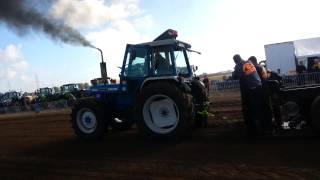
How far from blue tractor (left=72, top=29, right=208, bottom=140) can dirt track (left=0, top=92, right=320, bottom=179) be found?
0.40 metres

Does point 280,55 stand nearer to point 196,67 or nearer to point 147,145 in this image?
point 196,67

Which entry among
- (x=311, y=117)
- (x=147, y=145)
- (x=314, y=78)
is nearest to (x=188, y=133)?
(x=147, y=145)

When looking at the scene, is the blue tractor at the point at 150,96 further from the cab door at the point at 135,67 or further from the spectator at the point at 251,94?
the spectator at the point at 251,94

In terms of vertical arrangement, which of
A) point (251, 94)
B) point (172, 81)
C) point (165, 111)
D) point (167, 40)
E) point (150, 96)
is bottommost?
point (165, 111)

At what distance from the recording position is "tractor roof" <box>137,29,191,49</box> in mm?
10656

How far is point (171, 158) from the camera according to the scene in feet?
27.7

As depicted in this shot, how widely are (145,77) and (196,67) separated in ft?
4.85

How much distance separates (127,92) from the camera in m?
11.1

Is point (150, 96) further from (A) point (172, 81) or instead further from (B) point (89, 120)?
(B) point (89, 120)

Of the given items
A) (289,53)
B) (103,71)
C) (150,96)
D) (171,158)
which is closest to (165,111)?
(150,96)

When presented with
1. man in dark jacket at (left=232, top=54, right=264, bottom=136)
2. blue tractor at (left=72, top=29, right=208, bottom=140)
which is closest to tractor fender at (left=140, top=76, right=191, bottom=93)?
blue tractor at (left=72, top=29, right=208, bottom=140)

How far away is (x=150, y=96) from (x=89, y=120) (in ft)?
6.86

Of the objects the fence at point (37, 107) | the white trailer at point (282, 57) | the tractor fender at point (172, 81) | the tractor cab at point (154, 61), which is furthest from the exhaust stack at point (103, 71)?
the fence at point (37, 107)

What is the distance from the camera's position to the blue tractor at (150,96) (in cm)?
1012
